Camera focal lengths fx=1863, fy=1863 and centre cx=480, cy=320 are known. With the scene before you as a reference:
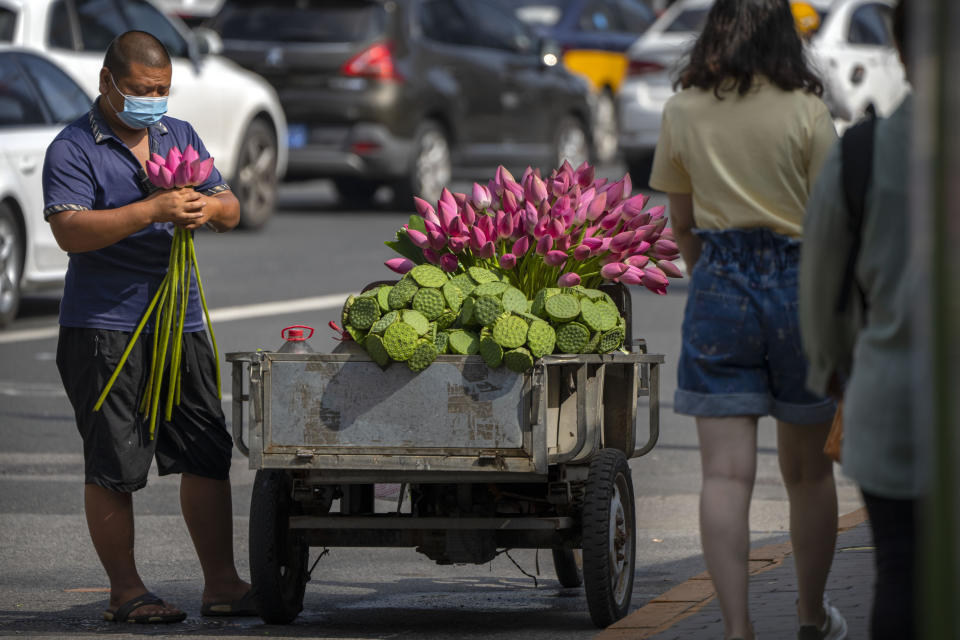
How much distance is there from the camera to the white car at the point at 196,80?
13.6 meters

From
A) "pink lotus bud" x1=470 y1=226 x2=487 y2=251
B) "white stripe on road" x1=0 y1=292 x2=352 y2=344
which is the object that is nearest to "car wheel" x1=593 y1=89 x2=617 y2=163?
"white stripe on road" x1=0 y1=292 x2=352 y2=344

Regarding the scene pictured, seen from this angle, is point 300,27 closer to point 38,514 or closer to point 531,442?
point 38,514

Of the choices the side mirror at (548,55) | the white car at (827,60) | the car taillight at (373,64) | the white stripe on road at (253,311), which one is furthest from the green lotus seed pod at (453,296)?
the side mirror at (548,55)

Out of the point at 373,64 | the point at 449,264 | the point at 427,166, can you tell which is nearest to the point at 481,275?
the point at 449,264

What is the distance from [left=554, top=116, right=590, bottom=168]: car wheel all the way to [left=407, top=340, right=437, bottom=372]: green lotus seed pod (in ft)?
46.1

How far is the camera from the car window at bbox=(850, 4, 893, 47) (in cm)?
1747

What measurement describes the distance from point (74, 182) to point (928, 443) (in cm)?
373

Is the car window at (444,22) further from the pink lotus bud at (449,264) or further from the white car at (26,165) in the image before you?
the pink lotus bud at (449,264)

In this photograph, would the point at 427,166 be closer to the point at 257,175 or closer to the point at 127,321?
the point at 257,175

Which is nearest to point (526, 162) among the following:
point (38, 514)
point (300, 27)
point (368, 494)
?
point (300, 27)

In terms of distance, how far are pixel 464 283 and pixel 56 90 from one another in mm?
7233

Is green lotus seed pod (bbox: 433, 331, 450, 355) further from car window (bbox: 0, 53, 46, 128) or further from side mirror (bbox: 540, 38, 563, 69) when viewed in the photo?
side mirror (bbox: 540, 38, 563, 69)

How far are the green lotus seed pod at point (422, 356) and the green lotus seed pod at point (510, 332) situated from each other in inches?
6.9

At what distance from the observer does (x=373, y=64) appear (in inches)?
635
